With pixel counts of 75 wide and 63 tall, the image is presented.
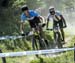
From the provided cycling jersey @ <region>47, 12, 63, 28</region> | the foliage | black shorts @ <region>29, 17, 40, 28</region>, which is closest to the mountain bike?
cycling jersey @ <region>47, 12, 63, 28</region>

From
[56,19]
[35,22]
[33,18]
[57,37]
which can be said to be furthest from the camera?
[57,37]

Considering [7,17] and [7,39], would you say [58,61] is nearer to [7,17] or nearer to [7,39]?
[7,39]

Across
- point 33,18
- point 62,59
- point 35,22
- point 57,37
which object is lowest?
point 62,59

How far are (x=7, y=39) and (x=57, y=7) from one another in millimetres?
15041

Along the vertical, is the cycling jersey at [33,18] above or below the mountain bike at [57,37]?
above

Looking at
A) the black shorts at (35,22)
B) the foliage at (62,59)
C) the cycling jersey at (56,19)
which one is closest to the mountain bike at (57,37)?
the cycling jersey at (56,19)

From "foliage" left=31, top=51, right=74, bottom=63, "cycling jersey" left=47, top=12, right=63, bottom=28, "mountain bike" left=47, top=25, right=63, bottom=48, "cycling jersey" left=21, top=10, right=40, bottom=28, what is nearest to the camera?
"foliage" left=31, top=51, right=74, bottom=63

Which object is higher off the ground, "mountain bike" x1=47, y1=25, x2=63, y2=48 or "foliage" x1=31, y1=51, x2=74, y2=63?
"mountain bike" x1=47, y1=25, x2=63, y2=48

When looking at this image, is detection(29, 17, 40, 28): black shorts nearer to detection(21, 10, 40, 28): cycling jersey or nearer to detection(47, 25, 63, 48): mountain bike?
detection(21, 10, 40, 28): cycling jersey

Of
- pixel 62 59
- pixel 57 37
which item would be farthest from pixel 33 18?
pixel 62 59

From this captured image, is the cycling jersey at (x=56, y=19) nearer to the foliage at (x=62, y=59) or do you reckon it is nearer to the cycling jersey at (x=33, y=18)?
the cycling jersey at (x=33, y=18)

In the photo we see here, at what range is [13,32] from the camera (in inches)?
728

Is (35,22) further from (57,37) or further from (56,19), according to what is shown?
(57,37)

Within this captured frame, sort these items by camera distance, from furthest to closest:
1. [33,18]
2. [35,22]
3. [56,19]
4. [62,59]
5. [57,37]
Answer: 1. [57,37]
2. [56,19]
3. [35,22]
4. [33,18]
5. [62,59]
